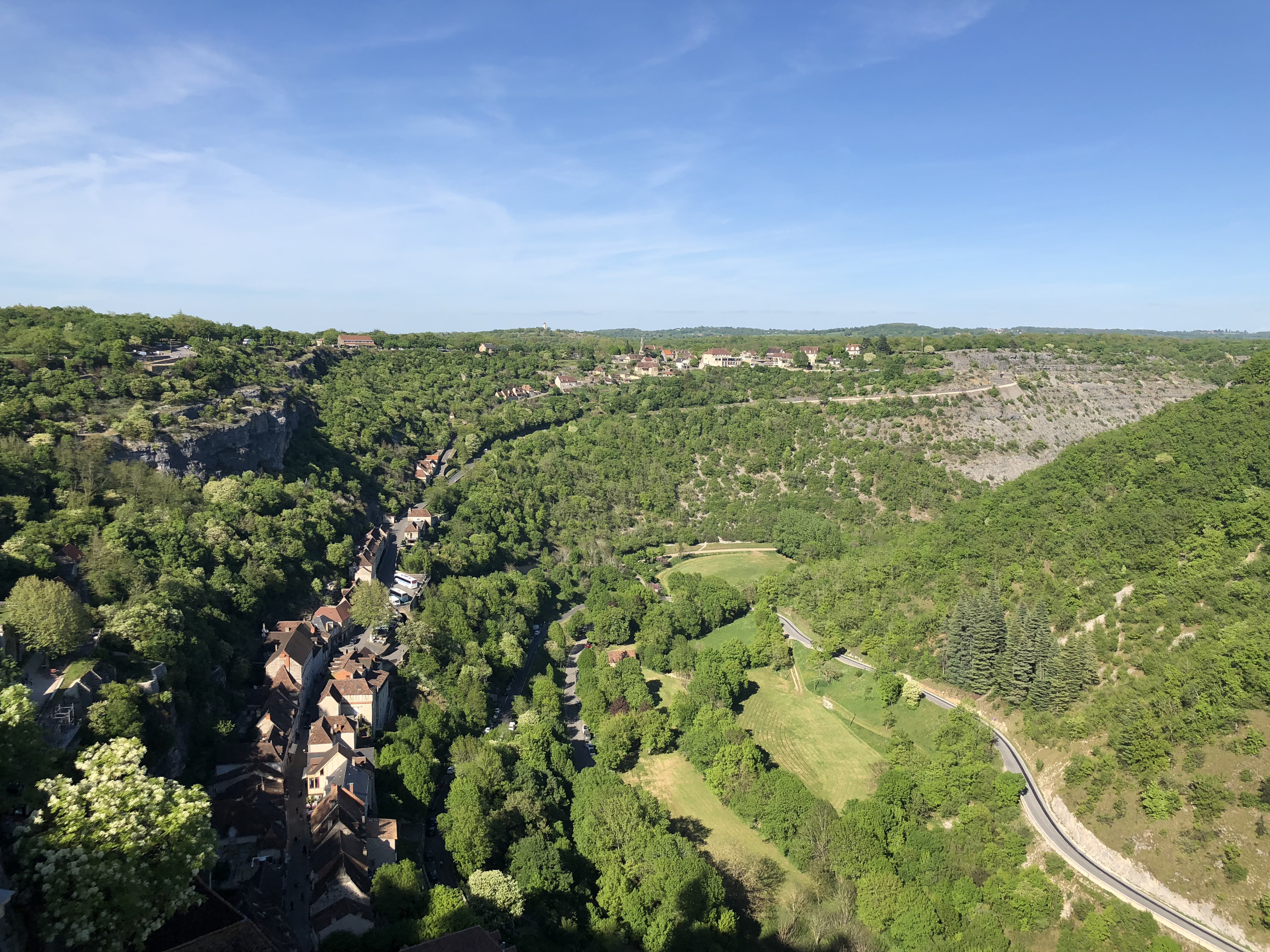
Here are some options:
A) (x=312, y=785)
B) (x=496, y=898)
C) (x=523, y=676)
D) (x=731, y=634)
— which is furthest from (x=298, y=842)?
(x=731, y=634)

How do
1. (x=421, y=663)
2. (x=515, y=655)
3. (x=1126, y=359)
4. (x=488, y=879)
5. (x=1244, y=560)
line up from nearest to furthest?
(x=488, y=879)
(x=1244, y=560)
(x=421, y=663)
(x=515, y=655)
(x=1126, y=359)

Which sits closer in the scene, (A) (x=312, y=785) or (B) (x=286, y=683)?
(A) (x=312, y=785)

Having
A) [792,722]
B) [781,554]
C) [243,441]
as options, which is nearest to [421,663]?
[792,722]

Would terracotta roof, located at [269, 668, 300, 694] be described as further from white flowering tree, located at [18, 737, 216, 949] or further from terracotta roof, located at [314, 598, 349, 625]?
white flowering tree, located at [18, 737, 216, 949]

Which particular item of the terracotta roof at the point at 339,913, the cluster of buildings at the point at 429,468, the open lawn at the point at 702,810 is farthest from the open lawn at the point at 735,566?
the terracotta roof at the point at 339,913

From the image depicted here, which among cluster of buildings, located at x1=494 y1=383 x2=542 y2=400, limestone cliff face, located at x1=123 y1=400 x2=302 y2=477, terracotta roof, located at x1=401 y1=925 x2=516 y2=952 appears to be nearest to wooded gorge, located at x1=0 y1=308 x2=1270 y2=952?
limestone cliff face, located at x1=123 y1=400 x2=302 y2=477

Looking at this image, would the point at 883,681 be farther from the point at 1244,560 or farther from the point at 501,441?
A: the point at 501,441

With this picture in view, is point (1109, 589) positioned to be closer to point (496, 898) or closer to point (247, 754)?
point (496, 898)
